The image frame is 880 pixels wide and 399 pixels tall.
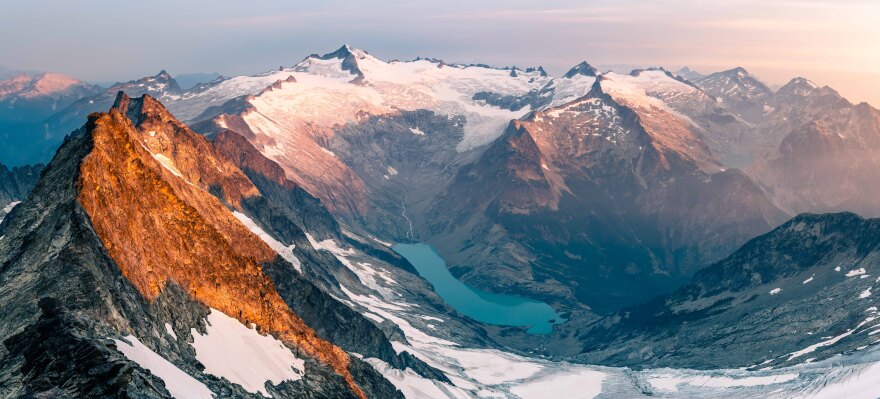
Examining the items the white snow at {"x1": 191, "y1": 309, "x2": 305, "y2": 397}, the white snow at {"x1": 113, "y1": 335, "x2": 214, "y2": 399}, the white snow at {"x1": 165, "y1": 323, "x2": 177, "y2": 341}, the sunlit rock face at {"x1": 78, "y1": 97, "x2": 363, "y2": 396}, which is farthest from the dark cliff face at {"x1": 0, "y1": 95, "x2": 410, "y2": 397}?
the white snow at {"x1": 113, "y1": 335, "x2": 214, "y2": 399}

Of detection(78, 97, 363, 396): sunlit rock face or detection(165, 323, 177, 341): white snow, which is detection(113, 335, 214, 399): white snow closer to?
detection(165, 323, 177, 341): white snow

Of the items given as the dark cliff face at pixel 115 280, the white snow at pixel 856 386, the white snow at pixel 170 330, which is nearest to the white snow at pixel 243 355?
the dark cliff face at pixel 115 280

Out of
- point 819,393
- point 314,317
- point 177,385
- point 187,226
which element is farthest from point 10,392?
point 819,393

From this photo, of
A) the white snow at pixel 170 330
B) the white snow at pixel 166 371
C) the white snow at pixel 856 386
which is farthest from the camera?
the white snow at pixel 856 386

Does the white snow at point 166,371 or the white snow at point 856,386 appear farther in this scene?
the white snow at point 856,386

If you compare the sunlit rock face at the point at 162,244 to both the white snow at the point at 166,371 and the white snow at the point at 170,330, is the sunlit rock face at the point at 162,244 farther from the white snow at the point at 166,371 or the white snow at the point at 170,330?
the white snow at the point at 166,371
